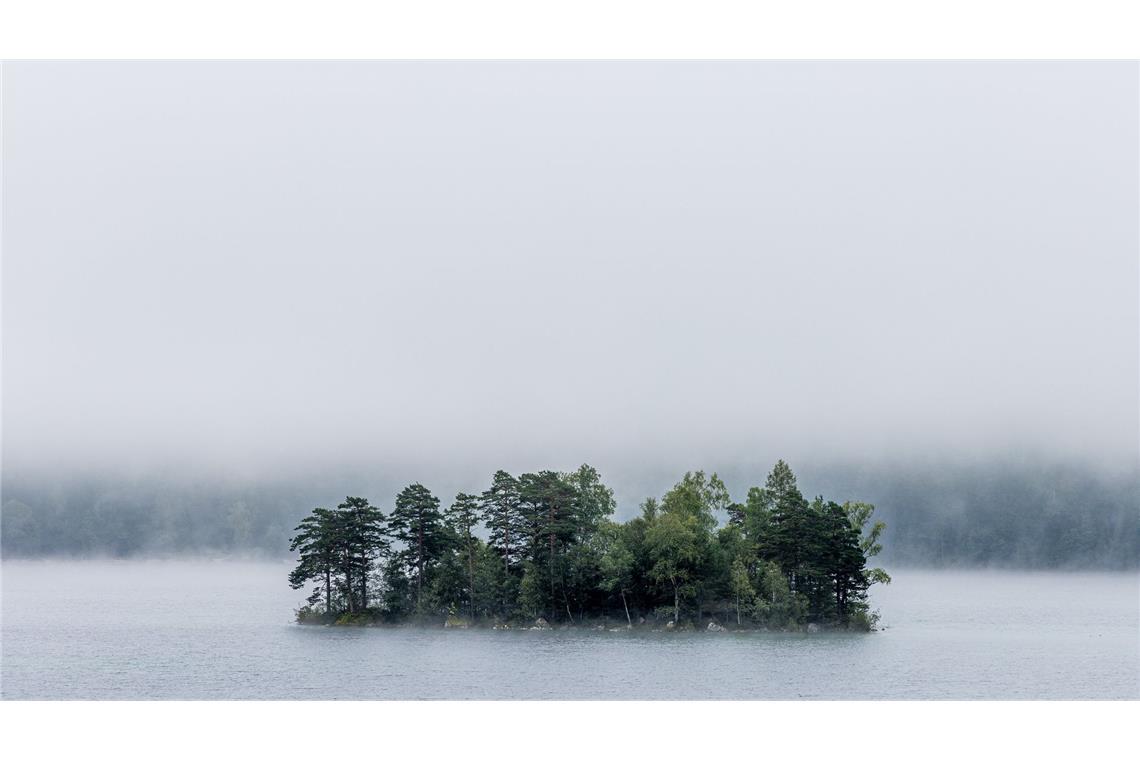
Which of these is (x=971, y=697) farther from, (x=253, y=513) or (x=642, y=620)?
(x=253, y=513)

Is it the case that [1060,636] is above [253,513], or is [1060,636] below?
below

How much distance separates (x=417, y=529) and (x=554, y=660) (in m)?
19.6

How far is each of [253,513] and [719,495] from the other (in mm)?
111061

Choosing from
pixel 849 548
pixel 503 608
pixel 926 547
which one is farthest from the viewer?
pixel 926 547

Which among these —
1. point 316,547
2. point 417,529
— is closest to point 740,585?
point 417,529

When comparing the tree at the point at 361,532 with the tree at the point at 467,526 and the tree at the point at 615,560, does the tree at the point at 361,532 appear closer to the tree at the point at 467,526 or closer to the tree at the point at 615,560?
the tree at the point at 467,526

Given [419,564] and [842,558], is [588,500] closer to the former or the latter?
[419,564]

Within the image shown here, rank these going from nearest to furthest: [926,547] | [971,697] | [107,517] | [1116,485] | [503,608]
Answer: [971,697]
[503,608]
[1116,485]
[926,547]
[107,517]

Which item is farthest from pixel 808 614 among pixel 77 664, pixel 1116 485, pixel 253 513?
pixel 253 513

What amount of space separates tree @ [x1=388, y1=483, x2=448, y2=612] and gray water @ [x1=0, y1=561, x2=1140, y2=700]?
5.24m

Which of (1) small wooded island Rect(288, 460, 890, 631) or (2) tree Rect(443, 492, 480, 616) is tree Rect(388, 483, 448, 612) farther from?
(2) tree Rect(443, 492, 480, 616)

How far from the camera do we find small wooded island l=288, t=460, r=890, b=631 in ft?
241

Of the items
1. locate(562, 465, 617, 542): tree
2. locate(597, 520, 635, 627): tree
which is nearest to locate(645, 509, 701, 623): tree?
locate(597, 520, 635, 627): tree

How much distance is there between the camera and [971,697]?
166 ft
